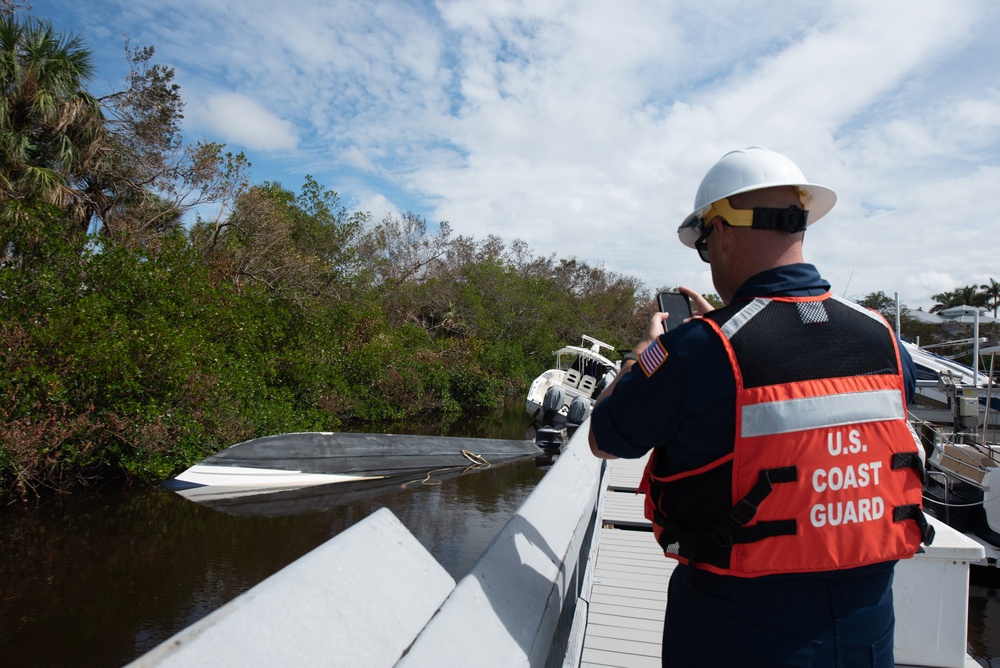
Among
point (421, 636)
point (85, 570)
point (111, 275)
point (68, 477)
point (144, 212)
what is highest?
point (144, 212)

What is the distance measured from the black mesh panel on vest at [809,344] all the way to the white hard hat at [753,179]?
1.20 ft

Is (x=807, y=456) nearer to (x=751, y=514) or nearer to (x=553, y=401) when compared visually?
(x=751, y=514)

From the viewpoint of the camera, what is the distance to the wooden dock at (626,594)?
329cm

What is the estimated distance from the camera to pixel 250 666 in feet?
3.94

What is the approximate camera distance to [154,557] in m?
9.25

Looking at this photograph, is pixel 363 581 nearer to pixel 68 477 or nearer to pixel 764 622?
pixel 764 622

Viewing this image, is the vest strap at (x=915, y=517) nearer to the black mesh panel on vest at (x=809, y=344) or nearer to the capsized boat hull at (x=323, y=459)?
the black mesh panel on vest at (x=809, y=344)

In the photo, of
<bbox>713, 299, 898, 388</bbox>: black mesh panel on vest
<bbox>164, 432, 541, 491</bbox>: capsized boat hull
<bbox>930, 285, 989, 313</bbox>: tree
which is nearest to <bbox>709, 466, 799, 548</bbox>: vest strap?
<bbox>713, 299, 898, 388</bbox>: black mesh panel on vest

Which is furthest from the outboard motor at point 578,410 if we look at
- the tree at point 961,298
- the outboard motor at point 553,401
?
the tree at point 961,298

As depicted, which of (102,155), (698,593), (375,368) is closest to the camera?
(698,593)

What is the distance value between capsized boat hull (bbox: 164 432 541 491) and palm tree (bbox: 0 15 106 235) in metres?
6.27

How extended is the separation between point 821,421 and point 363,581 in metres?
1.21

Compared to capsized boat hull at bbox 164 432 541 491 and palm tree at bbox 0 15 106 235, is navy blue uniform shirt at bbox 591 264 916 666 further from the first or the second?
palm tree at bbox 0 15 106 235

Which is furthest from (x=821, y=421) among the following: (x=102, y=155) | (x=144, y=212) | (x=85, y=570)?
(x=144, y=212)
